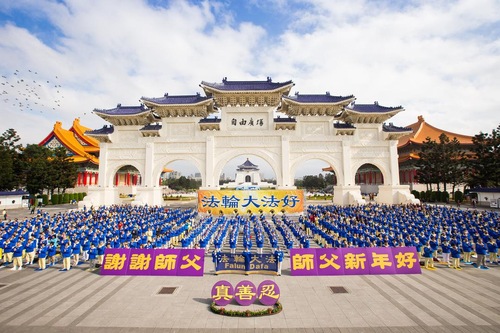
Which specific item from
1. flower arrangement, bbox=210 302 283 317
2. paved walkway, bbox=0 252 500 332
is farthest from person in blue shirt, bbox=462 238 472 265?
flower arrangement, bbox=210 302 283 317

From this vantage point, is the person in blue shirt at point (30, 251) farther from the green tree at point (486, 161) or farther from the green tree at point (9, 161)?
the green tree at point (486, 161)

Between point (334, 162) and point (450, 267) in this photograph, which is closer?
point (450, 267)

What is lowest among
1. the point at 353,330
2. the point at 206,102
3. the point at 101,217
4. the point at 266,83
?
the point at 353,330

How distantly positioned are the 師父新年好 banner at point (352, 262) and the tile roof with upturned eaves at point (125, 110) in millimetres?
22627

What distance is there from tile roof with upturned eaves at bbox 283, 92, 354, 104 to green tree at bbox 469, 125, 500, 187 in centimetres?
1599

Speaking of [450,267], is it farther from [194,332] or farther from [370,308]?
[194,332]

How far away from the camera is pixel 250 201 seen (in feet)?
67.5

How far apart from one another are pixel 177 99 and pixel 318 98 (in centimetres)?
1414

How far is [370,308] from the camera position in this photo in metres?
6.49

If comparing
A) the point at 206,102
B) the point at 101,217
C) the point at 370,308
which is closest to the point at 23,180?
the point at 101,217

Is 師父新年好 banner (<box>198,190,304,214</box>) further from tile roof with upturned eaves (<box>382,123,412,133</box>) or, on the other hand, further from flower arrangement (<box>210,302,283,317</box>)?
flower arrangement (<box>210,302,283,317</box>)

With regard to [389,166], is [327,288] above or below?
Result: below

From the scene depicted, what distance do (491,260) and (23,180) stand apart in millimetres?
41164

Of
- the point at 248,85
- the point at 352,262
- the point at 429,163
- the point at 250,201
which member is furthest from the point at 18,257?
the point at 429,163
